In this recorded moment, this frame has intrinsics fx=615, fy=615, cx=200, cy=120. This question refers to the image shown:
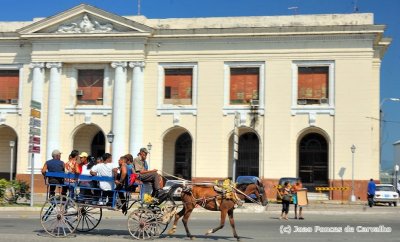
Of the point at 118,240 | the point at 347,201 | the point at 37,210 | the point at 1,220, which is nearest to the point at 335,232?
the point at 118,240

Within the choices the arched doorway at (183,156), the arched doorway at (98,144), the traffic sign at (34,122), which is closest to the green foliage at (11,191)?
the traffic sign at (34,122)

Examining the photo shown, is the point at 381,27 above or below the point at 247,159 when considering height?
above

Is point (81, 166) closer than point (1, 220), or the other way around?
point (81, 166)

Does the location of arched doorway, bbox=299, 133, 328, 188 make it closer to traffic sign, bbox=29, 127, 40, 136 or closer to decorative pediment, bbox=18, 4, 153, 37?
decorative pediment, bbox=18, 4, 153, 37

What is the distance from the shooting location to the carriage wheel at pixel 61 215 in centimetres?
1431

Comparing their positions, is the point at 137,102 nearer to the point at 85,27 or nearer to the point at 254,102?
the point at 85,27

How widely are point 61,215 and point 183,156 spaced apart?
97.8 ft

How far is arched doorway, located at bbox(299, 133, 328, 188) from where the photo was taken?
41219 millimetres

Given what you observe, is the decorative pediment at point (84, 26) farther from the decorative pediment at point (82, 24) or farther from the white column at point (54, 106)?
the white column at point (54, 106)

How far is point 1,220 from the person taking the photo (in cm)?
2025

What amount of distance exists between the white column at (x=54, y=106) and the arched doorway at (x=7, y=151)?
496cm

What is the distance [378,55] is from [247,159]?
37.9 ft

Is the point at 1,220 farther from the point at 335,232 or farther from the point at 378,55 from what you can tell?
the point at 378,55

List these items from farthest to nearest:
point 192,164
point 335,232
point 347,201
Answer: point 192,164, point 347,201, point 335,232
